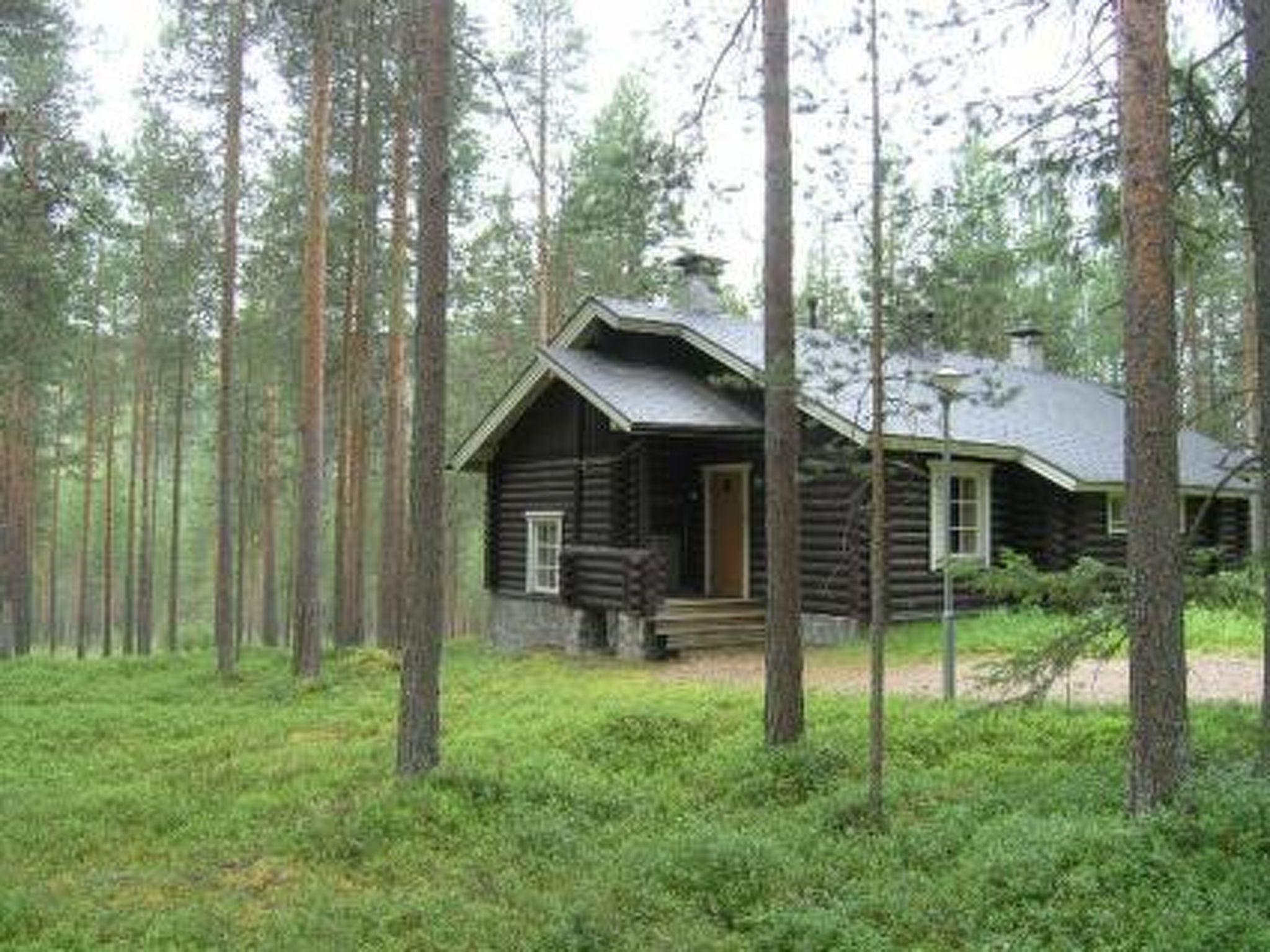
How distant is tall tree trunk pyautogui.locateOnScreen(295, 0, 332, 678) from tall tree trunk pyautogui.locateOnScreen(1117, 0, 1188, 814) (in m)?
12.9

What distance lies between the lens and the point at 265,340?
2561 centimetres

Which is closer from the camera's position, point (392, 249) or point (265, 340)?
point (392, 249)

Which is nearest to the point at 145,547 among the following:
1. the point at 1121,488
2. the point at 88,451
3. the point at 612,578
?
the point at 88,451

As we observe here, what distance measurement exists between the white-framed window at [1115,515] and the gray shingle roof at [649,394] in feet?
23.0

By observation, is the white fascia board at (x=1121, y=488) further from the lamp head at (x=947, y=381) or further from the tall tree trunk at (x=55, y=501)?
the tall tree trunk at (x=55, y=501)

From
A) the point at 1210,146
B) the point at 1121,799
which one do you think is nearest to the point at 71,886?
the point at 1121,799

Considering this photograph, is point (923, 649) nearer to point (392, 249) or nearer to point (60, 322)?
point (392, 249)

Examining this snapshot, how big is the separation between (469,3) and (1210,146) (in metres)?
16.5

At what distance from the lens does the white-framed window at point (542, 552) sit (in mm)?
20828

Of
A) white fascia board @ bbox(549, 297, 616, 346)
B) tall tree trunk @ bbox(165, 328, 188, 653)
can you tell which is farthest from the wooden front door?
tall tree trunk @ bbox(165, 328, 188, 653)

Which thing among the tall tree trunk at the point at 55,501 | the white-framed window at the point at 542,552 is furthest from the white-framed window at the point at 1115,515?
the tall tree trunk at the point at 55,501

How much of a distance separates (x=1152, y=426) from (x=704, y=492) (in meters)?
13.4

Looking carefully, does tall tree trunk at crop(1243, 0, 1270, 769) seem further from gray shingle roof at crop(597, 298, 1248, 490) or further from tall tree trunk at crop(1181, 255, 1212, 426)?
tall tree trunk at crop(1181, 255, 1212, 426)

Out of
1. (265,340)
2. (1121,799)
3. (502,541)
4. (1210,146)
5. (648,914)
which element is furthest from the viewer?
(265,340)
